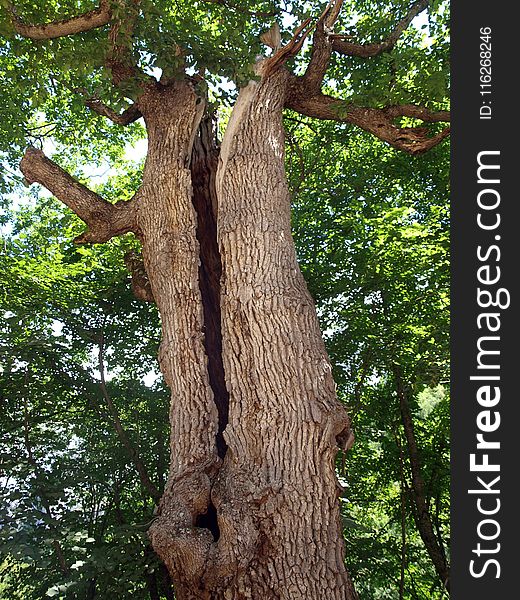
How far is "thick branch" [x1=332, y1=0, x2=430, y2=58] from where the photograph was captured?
5.86 metres

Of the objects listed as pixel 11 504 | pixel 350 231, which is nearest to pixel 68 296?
pixel 11 504

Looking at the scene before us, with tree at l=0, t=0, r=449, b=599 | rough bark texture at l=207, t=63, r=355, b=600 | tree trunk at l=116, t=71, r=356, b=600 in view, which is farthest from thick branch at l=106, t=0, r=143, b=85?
rough bark texture at l=207, t=63, r=355, b=600

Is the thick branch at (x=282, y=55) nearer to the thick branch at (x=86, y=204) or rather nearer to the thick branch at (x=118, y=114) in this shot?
the thick branch at (x=118, y=114)

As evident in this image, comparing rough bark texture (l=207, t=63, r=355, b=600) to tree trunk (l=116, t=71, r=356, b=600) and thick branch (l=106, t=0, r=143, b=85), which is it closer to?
Result: tree trunk (l=116, t=71, r=356, b=600)

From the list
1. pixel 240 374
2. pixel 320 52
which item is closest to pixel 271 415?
pixel 240 374

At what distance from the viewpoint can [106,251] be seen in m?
7.99

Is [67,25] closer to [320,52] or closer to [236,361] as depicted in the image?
[320,52]

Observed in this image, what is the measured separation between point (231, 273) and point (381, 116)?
256 centimetres

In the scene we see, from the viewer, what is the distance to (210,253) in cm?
452

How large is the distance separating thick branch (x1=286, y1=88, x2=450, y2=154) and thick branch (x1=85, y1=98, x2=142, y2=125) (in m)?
1.66

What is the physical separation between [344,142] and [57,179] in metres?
4.66

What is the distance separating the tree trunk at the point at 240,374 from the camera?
8.97ft

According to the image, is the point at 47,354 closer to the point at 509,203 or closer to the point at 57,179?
the point at 57,179

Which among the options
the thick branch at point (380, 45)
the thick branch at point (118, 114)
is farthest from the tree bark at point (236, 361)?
the thick branch at point (380, 45)
